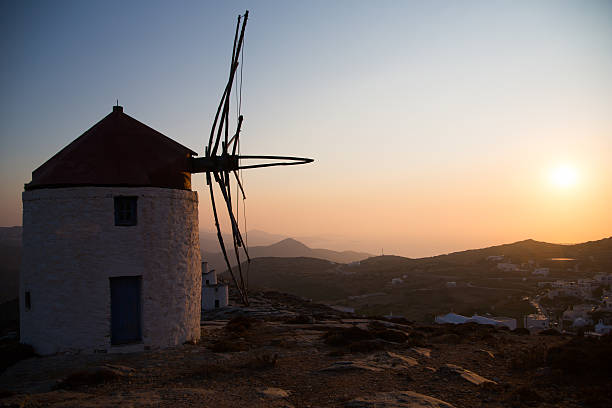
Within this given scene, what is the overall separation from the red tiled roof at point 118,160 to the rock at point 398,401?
9.12 m

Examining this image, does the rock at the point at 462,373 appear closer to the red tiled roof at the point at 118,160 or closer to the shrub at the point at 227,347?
the shrub at the point at 227,347

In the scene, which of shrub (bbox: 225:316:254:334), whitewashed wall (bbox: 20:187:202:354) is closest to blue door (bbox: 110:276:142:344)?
whitewashed wall (bbox: 20:187:202:354)

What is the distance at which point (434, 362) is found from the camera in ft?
40.5

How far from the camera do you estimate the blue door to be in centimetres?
1330

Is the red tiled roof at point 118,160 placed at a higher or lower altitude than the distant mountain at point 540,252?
higher

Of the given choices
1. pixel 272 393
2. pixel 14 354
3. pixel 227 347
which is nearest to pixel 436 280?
pixel 227 347

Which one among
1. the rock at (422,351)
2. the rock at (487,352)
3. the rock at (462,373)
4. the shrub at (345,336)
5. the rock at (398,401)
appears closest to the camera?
the rock at (398,401)

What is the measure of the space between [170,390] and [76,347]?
4.98 metres

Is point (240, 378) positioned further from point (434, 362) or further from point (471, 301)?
point (471, 301)

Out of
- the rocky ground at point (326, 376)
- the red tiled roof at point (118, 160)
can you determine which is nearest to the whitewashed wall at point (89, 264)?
the red tiled roof at point (118, 160)

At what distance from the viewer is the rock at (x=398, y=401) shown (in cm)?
840

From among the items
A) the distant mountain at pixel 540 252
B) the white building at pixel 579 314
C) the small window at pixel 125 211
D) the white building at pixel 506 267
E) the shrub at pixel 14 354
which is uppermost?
the small window at pixel 125 211

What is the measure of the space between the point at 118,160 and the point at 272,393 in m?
8.76

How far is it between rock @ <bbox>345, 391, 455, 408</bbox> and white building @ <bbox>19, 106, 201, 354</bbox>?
749cm
